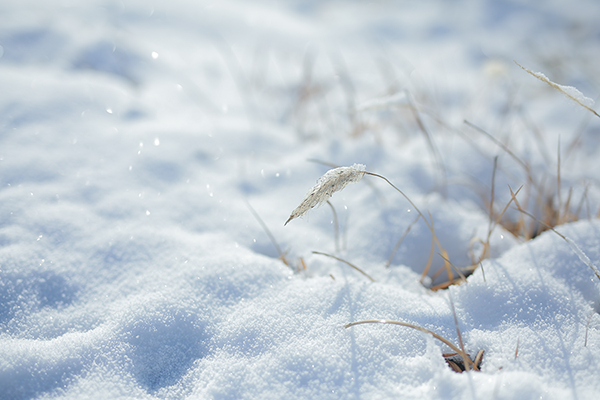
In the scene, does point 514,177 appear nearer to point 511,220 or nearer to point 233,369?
point 511,220

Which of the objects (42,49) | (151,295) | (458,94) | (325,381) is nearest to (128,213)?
(151,295)

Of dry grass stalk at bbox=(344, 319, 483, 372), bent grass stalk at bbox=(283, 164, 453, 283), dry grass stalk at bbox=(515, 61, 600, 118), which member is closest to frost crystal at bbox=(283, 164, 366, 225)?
bent grass stalk at bbox=(283, 164, 453, 283)

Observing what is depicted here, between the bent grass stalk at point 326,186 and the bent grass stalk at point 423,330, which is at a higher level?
the bent grass stalk at point 326,186

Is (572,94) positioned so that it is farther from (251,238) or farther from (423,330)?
(251,238)

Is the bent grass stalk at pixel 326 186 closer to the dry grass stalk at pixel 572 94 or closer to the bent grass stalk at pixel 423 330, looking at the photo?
the bent grass stalk at pixel 423 330

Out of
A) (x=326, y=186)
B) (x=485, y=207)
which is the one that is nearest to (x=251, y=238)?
(x=326, y=186)

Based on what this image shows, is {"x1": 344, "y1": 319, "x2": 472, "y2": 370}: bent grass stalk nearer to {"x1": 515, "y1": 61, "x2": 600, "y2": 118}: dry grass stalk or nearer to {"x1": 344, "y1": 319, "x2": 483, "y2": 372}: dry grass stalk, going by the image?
{"x1": 344, "y1": 319, "x2": 483, "y2": 372}: dry grass stalk

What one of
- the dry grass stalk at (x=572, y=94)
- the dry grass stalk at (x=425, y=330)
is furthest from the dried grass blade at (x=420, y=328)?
the dry grass stalk at (x=572, y=94)
